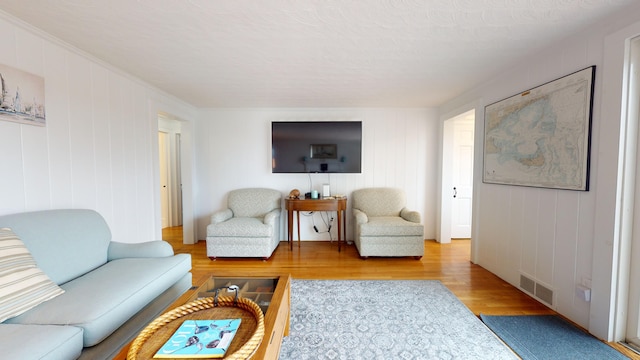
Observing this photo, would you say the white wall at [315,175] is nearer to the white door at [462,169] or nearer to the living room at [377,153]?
the living room at [377,153]

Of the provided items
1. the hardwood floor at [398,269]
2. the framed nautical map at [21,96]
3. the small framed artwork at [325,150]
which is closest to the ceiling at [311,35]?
the framed nautical map at [21,96]

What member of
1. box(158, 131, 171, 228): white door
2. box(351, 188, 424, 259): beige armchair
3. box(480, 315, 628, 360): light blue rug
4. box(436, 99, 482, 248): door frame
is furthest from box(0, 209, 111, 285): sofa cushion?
box(436, 99, 482, 248): door frame

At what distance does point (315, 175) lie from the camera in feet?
13.3

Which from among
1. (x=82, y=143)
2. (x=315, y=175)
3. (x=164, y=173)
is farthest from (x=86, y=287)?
(x=164, y=173)

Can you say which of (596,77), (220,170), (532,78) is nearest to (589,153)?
(596,77)

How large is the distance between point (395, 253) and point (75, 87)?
3757 millimetres

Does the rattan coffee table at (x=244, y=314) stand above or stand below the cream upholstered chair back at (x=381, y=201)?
below

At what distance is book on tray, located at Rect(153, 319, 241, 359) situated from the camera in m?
0.98

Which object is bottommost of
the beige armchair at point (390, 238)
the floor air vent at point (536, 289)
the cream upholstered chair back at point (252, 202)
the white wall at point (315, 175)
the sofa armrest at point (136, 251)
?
the floor air vent at point (536, 289)

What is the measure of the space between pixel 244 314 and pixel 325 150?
2916 millimetres

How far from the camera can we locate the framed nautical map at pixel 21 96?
1570 mm

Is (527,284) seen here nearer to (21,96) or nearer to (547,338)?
(547,338)

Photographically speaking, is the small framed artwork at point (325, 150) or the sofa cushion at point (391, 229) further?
the small framed artwork at point (325, 150)

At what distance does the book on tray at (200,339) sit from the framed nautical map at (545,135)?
2.55m
